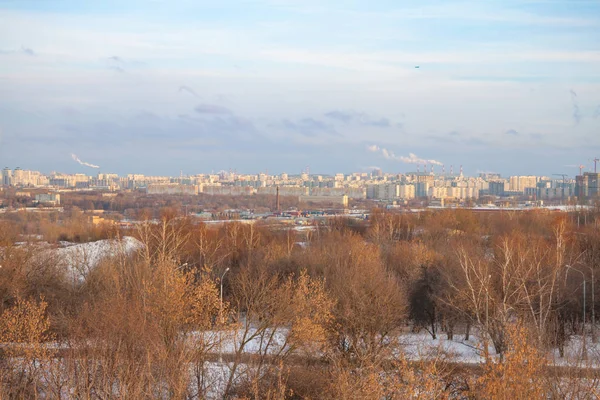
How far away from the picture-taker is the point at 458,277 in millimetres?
28891

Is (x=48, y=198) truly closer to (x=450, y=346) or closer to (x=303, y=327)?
(x=450, y=346)

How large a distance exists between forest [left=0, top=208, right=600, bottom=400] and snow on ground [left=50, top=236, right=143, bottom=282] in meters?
0.48

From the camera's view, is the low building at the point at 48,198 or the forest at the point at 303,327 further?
the low building at the point at 48,198

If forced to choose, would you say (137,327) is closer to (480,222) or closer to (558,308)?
(558,308)

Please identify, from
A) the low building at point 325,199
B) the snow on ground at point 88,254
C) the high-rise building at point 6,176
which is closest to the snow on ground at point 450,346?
the snow on ground at point 88,254

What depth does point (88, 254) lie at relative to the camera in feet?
127

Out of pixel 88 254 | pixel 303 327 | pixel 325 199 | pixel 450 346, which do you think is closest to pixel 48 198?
pixel 325 199

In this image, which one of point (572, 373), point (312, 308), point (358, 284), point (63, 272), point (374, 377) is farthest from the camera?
point (63, 272)

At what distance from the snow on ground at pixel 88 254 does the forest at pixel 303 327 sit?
→ 476 mm

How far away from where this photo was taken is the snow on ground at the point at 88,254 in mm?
32250

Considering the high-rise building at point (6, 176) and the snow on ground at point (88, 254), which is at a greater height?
the high-rise building at point (6, 176)

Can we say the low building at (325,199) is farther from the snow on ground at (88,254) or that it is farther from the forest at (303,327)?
the forest at (303,327)

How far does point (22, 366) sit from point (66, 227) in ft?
141

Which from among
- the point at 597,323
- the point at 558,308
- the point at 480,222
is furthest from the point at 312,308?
the point at 480,222
